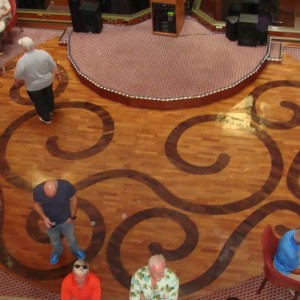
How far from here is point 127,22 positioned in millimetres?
8914

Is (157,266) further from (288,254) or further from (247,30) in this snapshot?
(247,30)

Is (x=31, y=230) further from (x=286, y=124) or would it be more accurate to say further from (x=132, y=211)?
(x=286, y=124)

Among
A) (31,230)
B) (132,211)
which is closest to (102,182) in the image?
(132,211)

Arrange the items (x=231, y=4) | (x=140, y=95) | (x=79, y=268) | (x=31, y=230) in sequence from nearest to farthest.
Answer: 1. (x=79, y=268)
2. (x=31, y=230)
3. (x=140, y=95)
4. (x=231, y=4)

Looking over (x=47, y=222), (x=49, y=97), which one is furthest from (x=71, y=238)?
(x=49, y=97)

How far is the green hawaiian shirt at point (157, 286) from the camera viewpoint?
4.36 meters

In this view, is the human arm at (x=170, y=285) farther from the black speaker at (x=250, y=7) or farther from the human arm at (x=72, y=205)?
the black speaker at (x=250, y=7)

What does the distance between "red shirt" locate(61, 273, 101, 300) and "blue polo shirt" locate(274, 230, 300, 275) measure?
5.18ft

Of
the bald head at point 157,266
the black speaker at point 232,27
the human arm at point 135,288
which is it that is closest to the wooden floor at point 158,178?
the black speaker at point 232,27

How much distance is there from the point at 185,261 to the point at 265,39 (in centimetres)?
397

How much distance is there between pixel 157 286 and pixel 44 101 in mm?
3546

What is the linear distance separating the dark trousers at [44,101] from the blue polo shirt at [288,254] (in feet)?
12.0

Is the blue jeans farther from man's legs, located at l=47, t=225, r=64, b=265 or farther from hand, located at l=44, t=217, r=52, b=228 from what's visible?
hand, located at l=44, t=217, r=52, b=228

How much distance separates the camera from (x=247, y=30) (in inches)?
320
